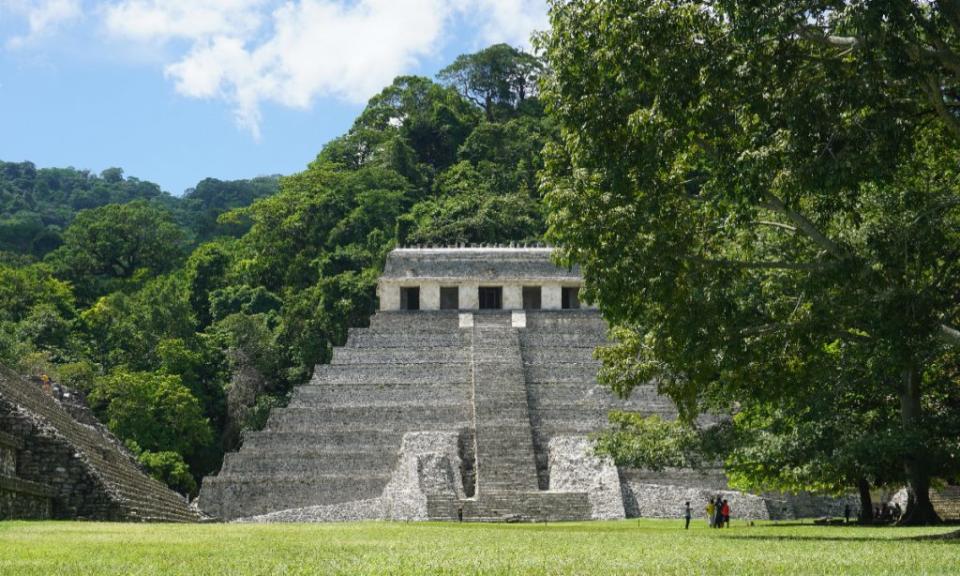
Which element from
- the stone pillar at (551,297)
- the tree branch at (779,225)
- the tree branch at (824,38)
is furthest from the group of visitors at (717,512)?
the stone pillar at (551,297)

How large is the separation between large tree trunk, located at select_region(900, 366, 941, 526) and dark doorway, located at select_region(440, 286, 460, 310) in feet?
85.3

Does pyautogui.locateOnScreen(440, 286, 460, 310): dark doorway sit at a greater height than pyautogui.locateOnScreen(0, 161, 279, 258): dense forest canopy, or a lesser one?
lesser

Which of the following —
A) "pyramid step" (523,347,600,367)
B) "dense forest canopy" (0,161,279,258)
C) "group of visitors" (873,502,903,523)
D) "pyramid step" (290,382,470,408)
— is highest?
"dense forest canopy" (0,161,279,258)

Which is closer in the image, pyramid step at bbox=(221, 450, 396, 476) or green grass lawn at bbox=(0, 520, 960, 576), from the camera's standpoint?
green grass lawn at bbox=(0, 520, 960, 576)

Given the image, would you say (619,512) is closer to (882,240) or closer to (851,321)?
(851,321)

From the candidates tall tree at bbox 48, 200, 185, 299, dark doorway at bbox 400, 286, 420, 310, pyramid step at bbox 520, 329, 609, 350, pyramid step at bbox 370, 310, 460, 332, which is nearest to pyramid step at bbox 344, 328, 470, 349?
pyramid step at bbox 370, 310, 460, 332

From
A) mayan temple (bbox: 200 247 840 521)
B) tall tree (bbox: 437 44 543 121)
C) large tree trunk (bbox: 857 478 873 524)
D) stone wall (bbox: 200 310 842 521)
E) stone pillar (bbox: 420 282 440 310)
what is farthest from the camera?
tall tree (bbox: 437 44 543 121)

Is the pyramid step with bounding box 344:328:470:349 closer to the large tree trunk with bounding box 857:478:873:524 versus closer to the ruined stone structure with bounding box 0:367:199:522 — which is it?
the ruined stone structure with bounding box 0:367:199:522

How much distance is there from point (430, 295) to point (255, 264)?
15111 mm

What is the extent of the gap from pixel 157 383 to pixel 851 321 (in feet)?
89.1

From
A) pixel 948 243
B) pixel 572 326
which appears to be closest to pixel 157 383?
pixel 572 326

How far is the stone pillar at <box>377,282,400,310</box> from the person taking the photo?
143ft

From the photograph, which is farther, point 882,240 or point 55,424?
point 55,424

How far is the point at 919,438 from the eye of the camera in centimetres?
1773
